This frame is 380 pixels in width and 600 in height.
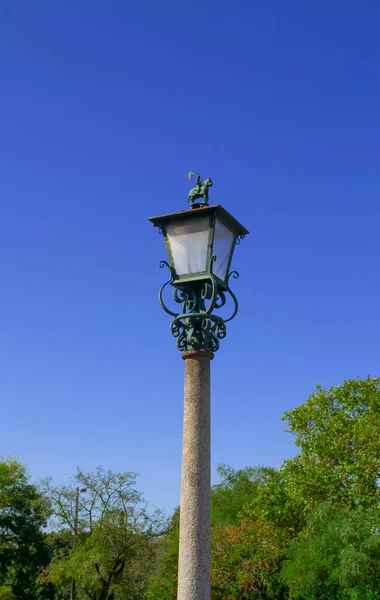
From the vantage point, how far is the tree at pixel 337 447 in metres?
29.1

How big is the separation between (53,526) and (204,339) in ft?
122

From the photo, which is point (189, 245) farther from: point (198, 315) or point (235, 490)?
point (235, 490)

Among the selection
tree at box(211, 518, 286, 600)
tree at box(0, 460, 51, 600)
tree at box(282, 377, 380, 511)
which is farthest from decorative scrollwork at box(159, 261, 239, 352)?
tree at box(0, 460, 51, 600)

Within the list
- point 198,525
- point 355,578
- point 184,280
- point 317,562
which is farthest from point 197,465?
point 317,562

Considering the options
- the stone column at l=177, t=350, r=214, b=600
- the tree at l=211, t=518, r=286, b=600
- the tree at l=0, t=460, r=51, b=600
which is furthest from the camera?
the tree at l=0, t=460, r=51, b=600

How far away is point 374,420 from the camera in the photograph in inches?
1204

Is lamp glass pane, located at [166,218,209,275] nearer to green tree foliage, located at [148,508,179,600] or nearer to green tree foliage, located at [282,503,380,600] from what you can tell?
green tree foliage, located at [282,503,380,600]

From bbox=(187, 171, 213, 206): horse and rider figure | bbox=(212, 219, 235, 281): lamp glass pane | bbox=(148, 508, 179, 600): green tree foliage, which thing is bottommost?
bbox=(148, 508, 179, 600): green tree foliage

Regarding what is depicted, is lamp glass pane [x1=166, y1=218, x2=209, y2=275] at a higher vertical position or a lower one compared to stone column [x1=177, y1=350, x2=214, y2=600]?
higher

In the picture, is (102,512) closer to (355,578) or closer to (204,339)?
(355,578)

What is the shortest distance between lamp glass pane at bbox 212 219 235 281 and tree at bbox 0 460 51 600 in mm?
42243

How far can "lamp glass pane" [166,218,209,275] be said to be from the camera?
6.87 meters

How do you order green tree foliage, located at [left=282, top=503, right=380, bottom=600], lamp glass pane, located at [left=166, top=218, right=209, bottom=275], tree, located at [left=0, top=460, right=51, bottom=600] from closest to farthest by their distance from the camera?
lamp glass pane, located at [left=166, top=218, right=209, bottom=275] < green tree foliage, located at [left=282, top=503, right=380, bottom=600] < tree, located at [left=0, top=460, right=51, bottom=600]

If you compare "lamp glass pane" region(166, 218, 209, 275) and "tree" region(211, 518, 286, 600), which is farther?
"tree" region(211, 518, 286, 600)
